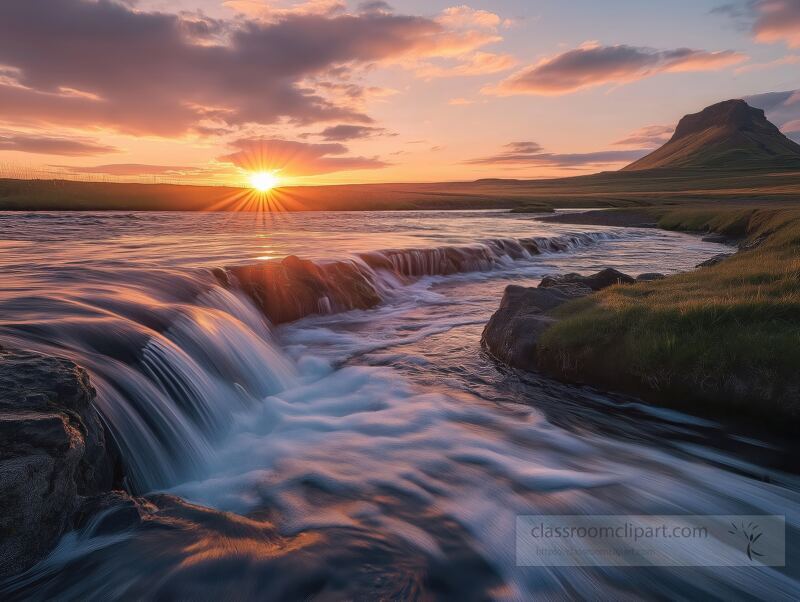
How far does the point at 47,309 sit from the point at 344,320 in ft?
25.5

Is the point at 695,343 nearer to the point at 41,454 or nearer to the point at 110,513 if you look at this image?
the point at 110,513

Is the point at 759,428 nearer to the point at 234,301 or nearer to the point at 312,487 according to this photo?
the point at 312,487

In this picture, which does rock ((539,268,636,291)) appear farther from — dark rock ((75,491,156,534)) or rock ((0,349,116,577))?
rock ((0,349,116,577))

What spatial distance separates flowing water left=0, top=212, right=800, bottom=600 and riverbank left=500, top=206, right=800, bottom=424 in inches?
16.2

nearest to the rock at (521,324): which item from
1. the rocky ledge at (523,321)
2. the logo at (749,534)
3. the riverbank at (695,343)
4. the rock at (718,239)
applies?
the rocky ledge at (523,321)

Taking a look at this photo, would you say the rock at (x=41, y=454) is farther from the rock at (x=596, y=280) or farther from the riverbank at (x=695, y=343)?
the rock at (x=596, y=280)

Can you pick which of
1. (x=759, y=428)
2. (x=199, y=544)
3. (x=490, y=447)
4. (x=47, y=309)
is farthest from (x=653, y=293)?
(x=47, y=309)

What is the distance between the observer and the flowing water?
4.40 metres

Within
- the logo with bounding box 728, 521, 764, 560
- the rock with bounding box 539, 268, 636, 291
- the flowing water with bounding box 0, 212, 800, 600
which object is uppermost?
the rock with bounding box 539, 268, 636, 291

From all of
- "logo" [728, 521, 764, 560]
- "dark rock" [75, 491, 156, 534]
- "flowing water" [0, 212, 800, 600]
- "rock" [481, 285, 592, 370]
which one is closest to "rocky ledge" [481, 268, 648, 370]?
"rock" [481, 285, 592, 370]

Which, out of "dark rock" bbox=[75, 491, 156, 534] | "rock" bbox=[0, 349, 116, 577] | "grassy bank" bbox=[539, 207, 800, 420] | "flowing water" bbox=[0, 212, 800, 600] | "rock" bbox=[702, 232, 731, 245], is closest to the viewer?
"rock" bbox=[0, 349, 116, 577]

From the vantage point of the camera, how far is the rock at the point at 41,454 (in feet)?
12.0

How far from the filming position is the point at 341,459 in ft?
23.1

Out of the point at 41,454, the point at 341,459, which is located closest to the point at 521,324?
the point at 341,459
